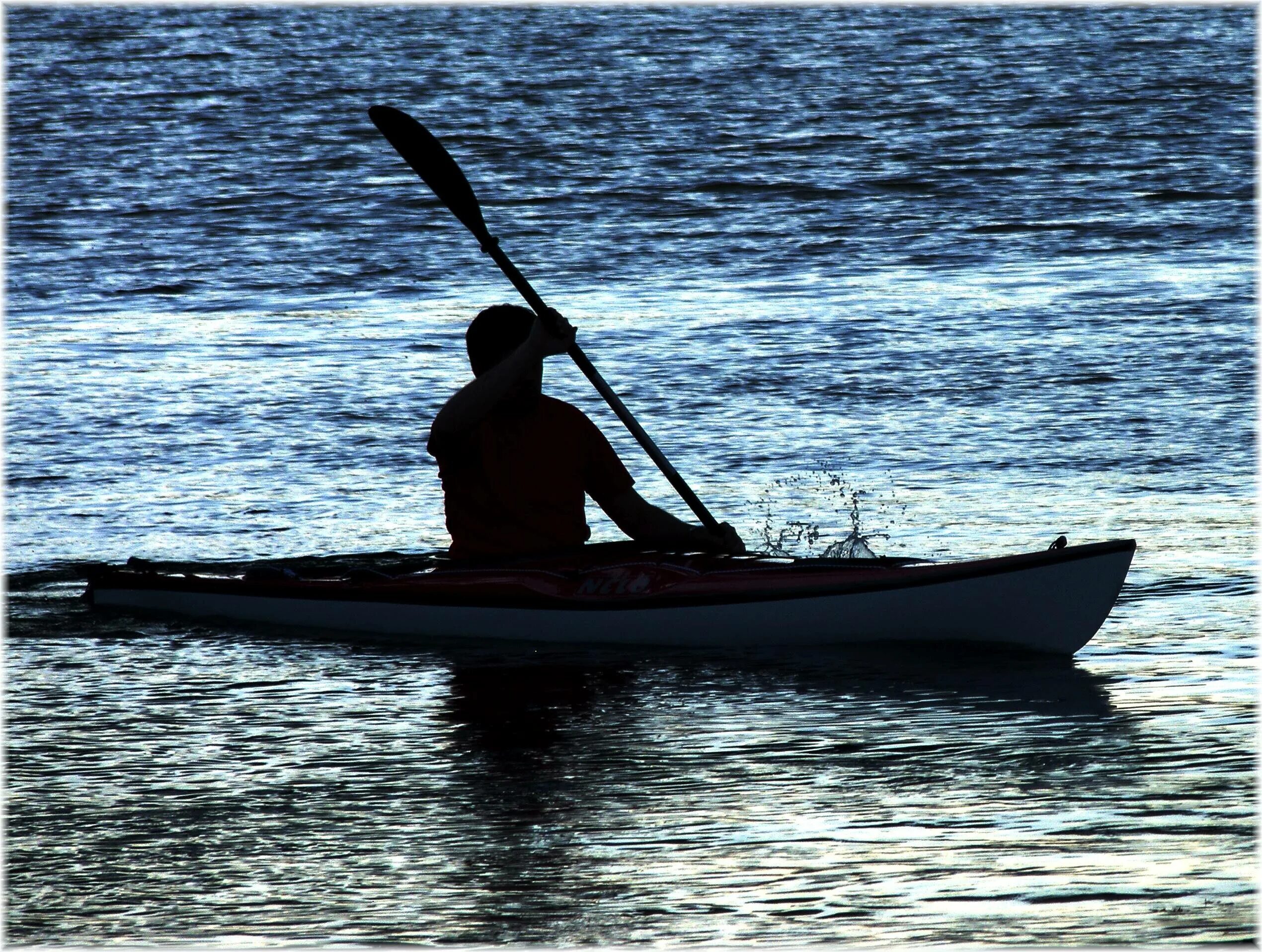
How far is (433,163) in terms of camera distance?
8305 millimetres

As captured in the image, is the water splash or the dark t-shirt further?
the water splash

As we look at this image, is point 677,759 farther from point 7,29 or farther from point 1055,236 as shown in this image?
point 7,29

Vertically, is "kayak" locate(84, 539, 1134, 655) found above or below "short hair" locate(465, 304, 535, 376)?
below

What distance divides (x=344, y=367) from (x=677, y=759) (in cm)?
724

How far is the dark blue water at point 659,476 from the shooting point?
15.8 feet

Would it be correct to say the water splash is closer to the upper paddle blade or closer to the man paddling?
the man paddling

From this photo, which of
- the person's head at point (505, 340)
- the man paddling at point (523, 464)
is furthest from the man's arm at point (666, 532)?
the person's head at point (505, 340)

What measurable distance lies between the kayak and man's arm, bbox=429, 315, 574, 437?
0.61 metres

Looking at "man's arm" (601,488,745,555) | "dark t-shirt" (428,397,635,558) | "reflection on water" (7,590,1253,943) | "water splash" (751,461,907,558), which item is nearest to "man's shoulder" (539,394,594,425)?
"dark t-shirt" (428,397,635,558)

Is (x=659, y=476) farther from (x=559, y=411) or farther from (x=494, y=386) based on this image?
(x=494, y=386)

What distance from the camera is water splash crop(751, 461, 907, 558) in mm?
8492

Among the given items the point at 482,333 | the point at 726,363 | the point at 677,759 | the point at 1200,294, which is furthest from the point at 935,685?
the point at 1200,294

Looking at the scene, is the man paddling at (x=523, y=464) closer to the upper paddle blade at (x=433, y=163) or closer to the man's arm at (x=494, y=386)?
the man's arm at (x=494, y=386)

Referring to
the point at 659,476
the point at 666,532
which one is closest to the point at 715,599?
the point at 666,532
